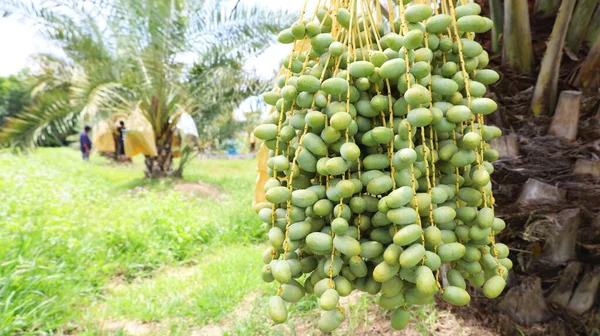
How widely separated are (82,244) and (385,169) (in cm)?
356

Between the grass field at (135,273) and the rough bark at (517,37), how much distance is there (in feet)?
3.96

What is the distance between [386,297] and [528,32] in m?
1.12

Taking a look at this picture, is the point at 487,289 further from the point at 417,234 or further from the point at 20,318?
the point at 20,318

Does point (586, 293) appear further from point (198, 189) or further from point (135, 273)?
point (198, 189)

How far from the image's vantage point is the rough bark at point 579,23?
1420mm

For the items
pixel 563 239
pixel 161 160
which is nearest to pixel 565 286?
pixel 563 239

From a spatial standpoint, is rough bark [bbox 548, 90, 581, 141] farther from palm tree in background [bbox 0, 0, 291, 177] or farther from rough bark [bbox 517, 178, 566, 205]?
palm tree in background [bbox 0, 0, 291, 177]

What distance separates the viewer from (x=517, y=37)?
145cm

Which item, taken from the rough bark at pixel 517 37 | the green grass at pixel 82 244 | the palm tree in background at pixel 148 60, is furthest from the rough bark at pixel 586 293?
the palm tree in background at pixel 148 60

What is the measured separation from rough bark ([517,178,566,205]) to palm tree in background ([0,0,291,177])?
19.9 feet

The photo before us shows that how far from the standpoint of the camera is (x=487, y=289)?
0.84 m

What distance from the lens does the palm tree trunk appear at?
8.52 meters

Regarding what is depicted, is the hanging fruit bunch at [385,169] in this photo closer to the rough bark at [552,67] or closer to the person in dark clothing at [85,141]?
the rough bark at [552,67]

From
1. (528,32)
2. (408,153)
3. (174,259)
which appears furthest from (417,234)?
(174,259)
